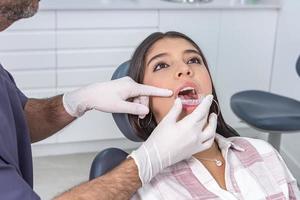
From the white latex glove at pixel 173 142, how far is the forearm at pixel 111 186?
2cm

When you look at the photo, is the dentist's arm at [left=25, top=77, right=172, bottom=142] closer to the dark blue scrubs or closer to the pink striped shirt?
the dark blue scrubs

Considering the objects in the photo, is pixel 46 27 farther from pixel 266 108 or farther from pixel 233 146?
pixel 233 146

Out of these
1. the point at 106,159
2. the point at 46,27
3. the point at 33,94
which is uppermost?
the point at 46,27

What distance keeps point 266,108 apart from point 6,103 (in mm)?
1370

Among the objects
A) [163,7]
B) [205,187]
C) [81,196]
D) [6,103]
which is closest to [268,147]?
[205,187]

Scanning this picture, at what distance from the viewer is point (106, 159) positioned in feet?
4.93

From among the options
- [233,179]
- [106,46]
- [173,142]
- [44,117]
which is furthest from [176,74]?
[106,46]

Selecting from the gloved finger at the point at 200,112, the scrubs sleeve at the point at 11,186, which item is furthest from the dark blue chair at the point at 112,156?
the scrubs sleeve at the point at 11,186

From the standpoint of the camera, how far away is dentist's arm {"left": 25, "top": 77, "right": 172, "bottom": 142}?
1480 millimetres

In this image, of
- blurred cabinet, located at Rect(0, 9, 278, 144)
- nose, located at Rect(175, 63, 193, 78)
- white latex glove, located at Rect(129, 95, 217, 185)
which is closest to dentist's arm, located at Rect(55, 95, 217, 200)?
white latex glove, located at Rect(129, 95, 217, 185)

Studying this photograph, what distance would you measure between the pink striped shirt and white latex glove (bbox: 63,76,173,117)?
8.1 inches

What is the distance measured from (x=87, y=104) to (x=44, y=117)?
0.48 ft

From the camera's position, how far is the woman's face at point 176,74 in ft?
4.84

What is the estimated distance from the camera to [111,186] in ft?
4.04
